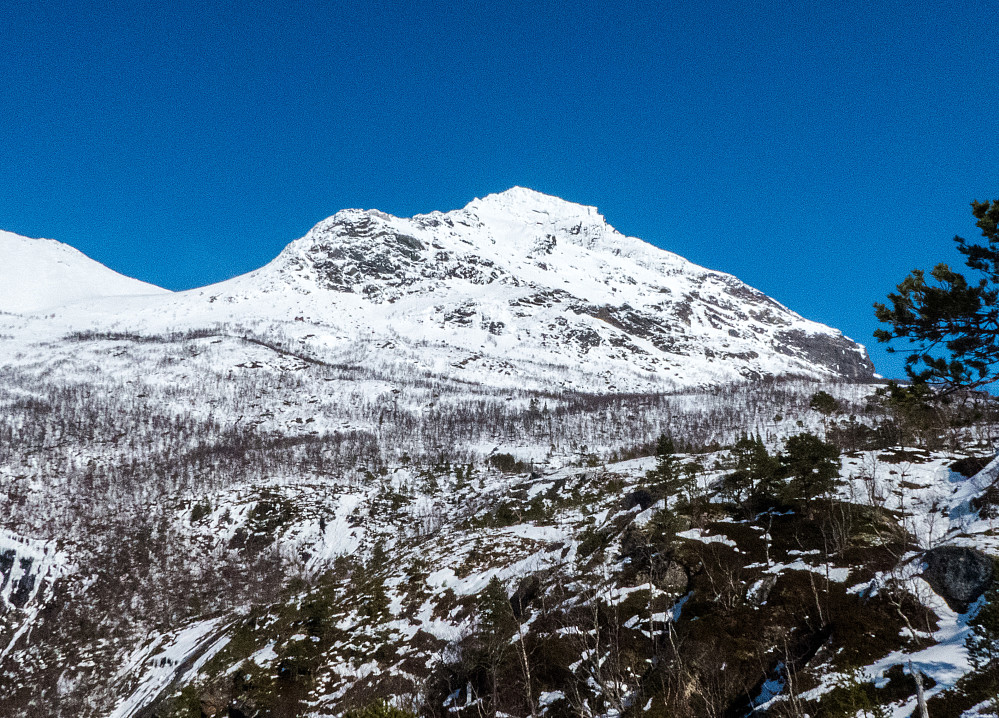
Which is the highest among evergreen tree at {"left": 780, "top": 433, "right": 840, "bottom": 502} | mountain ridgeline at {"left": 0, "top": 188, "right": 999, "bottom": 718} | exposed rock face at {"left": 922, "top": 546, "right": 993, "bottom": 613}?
evergreen tree at {"left": 780, "top": 433, "right": 840, "bottom": 502}

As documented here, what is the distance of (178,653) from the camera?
Answer: 49906mm

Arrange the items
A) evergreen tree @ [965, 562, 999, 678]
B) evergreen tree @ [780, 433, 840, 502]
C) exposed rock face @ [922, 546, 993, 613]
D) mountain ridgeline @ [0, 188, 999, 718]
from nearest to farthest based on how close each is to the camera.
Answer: evergreen tree @ [965, 562, 999, 678] < exposed rock face @ [922, 546, 993, 613] < mountain ridgeline @ [0, 188, 999, 718] < evergreen tree @ [780, 433, 840, 502]

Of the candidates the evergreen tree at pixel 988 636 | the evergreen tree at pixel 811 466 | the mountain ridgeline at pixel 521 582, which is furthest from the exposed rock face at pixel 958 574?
the evergreen tree at pixel 811 466

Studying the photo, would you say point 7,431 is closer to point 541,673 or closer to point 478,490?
point 478,490

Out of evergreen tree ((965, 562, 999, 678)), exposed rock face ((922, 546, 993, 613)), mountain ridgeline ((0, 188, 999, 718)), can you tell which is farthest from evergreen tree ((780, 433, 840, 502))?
evergreen tree ((965, 562, 999, 678))

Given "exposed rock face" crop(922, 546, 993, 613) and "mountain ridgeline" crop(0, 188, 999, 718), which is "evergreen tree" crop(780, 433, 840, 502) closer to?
"mountain ridgeline" crop(0, 188, 999, 718)

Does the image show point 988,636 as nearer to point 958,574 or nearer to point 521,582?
point 958,574

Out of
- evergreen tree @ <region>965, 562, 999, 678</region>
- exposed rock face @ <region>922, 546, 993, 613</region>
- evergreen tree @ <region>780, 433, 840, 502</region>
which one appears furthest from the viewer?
evergreen tree @ <region>780, 433, 840, 502</region>

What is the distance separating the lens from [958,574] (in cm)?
2386

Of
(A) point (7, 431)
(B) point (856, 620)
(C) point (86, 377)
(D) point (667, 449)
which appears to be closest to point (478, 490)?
(D) point (667, 449)

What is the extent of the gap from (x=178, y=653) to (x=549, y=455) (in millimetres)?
84436

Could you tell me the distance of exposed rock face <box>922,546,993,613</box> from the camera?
23.1 meters

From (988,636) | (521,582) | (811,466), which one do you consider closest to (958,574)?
(988,636)

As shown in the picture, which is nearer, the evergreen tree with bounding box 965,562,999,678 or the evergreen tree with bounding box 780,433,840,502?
the evergreen tree with bounding box 965,562,999,678
